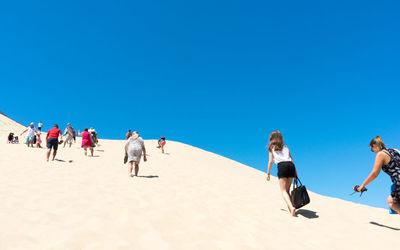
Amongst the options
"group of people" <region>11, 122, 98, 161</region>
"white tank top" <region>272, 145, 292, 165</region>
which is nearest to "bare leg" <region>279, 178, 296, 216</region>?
"white tank top" <region>272, 145, 292, 165</region>

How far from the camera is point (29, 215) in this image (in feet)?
11.1

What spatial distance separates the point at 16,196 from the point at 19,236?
2.18 meters

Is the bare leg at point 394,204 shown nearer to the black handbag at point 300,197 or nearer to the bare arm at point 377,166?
the bare arm at point 377,166

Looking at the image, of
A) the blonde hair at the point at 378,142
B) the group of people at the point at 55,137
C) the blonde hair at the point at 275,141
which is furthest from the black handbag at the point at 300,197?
the group of people at the point at 55,137

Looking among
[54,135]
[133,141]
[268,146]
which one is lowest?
[268,146]

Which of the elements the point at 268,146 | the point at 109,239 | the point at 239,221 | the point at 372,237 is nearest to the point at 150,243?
the point at 109,239

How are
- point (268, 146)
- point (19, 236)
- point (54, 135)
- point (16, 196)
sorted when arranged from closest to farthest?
point (19, 236) < point (16, 196) < point (268, 146) < point (54, 135)

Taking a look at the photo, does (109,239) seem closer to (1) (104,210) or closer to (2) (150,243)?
(2) (150,243)

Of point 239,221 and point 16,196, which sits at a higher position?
point 16,196

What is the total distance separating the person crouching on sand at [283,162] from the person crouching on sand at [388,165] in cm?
138

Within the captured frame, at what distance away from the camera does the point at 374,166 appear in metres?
3.97

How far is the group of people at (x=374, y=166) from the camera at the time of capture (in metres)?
3.86

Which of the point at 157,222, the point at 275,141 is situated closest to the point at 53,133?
the point at 157,222

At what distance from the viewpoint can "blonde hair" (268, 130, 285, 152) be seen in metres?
4.84
